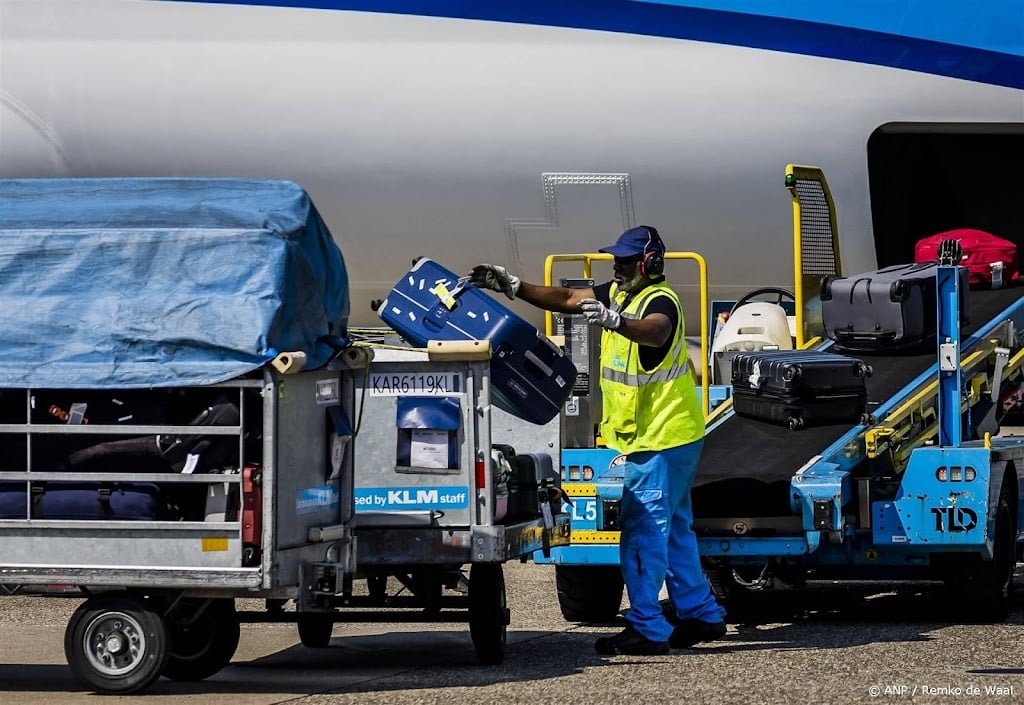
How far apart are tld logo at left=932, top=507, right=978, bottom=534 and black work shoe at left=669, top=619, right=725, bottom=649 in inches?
48.0

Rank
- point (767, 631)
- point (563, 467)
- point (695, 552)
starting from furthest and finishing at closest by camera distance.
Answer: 1. point (563, 467)
2. point (767, 631)
3. point (695, 552)

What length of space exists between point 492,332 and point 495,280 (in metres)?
0.52

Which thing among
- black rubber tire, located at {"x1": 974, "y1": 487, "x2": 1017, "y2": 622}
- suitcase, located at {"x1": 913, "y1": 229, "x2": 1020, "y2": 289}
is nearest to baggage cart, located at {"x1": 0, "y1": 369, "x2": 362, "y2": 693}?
black rubber tire, located at {"x1": 974, "y1": 487, "x2": 1017, "y2": 622}

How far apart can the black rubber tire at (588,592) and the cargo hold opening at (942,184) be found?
3.77 meters

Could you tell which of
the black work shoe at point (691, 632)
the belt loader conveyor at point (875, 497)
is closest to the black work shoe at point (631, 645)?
the black work shoe at point (691, 632)

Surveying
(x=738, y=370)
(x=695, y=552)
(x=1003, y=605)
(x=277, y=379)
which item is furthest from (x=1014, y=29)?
(x=277, y=379)

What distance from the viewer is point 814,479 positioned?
7.61 meters

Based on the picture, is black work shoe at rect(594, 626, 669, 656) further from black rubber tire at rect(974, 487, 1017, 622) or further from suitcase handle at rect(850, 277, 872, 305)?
suitcase handle at rect(850, 277, 872, 305)

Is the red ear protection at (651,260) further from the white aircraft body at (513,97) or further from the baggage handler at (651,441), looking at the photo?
the white aircraft body at (513,97)

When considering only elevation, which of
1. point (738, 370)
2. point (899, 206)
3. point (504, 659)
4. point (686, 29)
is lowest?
point (504, 659)

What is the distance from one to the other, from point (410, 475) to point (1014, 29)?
5.90 m

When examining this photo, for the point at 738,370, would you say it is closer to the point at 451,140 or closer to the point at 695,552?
the point at 695,552

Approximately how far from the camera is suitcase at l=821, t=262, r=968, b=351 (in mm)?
8453

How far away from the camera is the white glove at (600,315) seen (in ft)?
22.4
